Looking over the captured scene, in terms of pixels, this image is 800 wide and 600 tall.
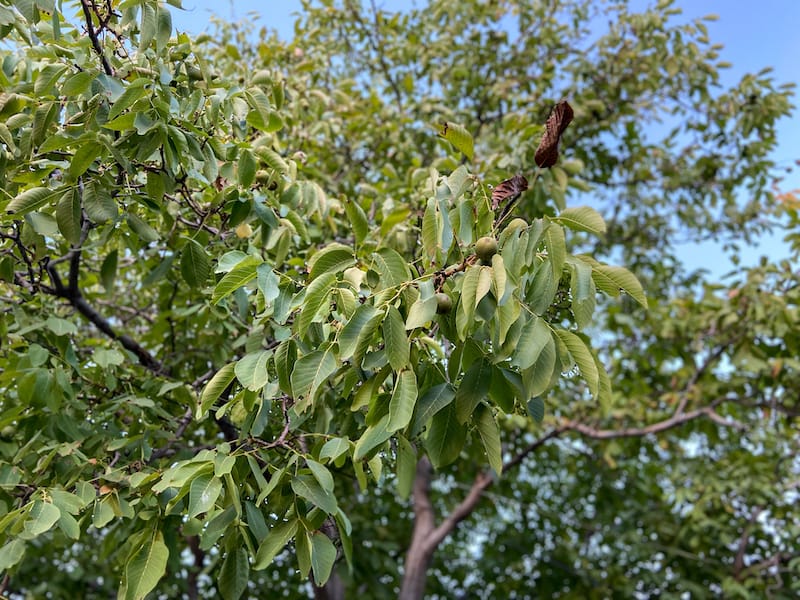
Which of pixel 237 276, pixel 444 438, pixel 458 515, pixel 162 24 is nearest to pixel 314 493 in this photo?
pixel 444 438

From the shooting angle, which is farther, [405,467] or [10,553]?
[10,553]

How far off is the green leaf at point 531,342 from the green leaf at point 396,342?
22 centimetres

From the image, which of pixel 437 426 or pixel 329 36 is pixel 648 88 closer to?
pixel 329 36

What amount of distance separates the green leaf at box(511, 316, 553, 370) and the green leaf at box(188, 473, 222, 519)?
0.74m

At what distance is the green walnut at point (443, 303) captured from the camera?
1553 mm

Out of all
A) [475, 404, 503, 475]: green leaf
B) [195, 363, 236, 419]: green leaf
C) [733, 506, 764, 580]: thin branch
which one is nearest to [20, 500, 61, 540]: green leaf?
[195, 363, 236, 419]: green leaf

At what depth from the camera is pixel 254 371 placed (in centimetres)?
176

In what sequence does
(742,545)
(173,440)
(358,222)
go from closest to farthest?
(358,222) → (173,440) → (742,545)

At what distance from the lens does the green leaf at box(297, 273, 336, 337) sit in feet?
5.37

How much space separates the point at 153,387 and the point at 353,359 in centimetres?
139

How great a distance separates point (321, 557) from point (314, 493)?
14cm

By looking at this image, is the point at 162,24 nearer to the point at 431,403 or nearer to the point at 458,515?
the point at 431,403

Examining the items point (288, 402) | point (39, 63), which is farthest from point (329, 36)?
point (288, 402)

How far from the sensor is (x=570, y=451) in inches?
269
